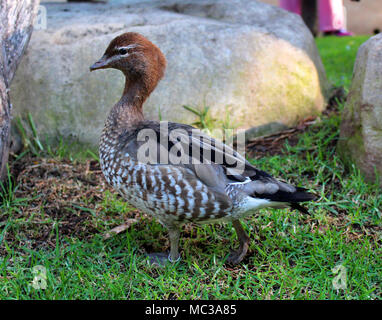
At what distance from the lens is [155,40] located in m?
4.37

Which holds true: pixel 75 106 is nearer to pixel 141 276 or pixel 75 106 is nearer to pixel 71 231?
pixel 71 231

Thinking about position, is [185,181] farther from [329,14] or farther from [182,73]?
[329,14]

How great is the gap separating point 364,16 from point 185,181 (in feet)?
32.3

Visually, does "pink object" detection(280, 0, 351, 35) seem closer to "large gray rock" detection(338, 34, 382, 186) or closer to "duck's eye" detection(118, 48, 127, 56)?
"large gray rock" detection(338, 34, 382, 186)

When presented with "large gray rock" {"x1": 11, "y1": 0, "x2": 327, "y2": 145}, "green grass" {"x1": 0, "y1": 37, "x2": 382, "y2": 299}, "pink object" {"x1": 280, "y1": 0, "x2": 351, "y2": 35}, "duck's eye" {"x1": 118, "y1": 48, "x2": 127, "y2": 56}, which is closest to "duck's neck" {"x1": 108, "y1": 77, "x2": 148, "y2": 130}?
"duck's eye" {"x1": 118, "y1": 48, "x2": 127, "y2": 56}

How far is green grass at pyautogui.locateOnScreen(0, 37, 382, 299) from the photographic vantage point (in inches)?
105

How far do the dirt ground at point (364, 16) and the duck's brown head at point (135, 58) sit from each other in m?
8.71

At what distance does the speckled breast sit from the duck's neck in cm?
46

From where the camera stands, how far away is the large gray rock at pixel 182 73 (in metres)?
4.20

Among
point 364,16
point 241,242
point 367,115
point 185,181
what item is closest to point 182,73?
point 367,115

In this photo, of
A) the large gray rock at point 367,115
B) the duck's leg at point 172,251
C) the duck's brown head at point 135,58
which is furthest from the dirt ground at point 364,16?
the duck's leg at point 172,251

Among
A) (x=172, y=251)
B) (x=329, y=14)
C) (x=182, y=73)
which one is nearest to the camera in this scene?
(x=172, y=251)

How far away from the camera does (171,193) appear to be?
2748mm
